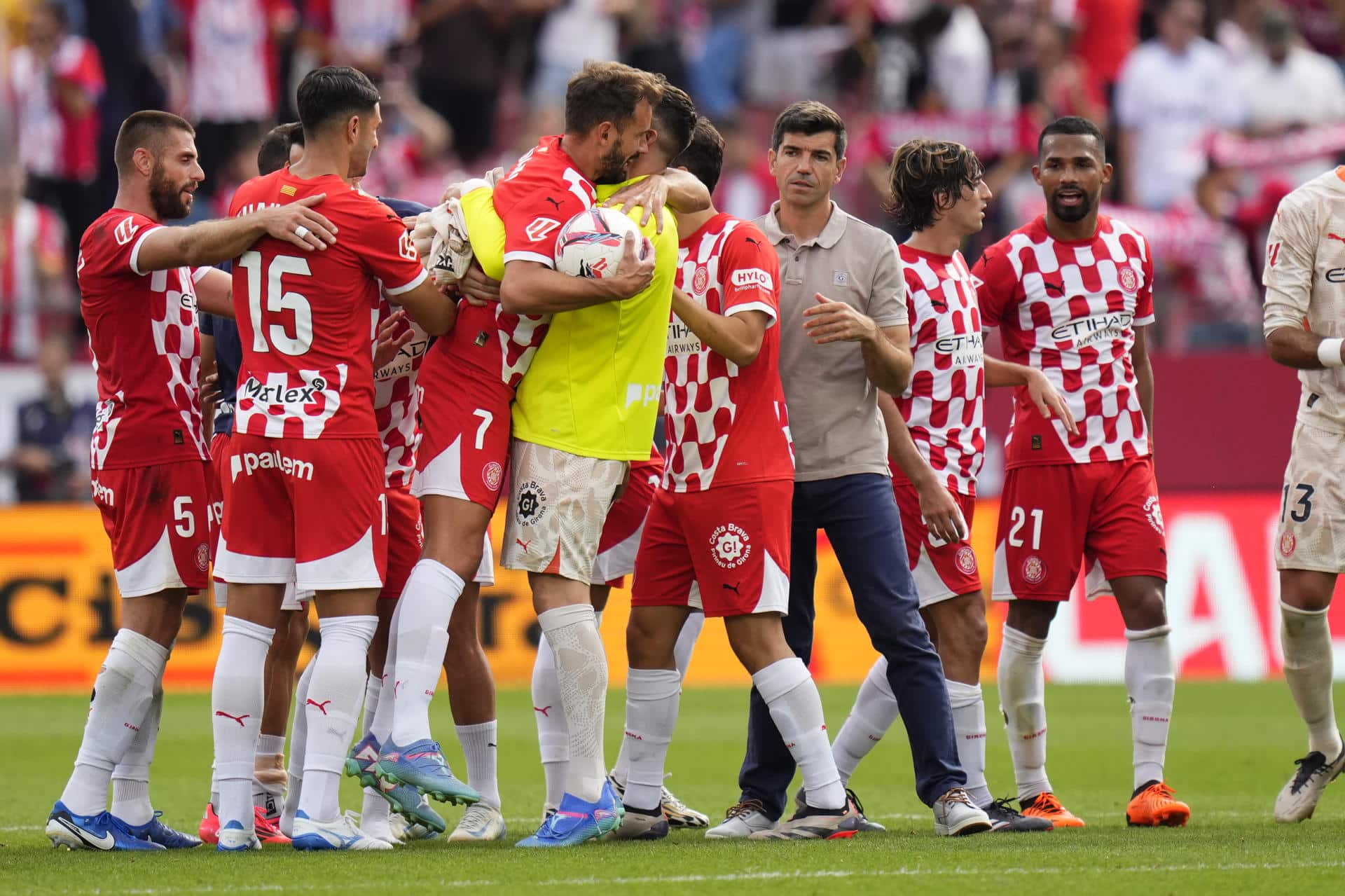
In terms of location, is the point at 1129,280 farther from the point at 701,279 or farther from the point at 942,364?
the point at 701,279

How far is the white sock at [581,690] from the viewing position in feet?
20.5

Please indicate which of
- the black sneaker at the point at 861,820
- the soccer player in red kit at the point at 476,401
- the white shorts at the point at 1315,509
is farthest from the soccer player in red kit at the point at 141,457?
the white shorts at the point at 1315,509

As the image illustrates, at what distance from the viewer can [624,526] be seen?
7.50m

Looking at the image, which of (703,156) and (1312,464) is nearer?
(703,156)

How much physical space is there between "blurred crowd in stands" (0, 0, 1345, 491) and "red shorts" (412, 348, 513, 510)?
10.4 metres

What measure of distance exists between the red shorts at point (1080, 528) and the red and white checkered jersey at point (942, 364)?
0.41m

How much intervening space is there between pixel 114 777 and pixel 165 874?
118 cm

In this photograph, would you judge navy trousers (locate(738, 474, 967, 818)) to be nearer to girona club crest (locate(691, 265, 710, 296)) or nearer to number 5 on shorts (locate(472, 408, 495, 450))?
girona club crest (locate(691, 265, 710, 296))

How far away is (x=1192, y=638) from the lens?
1380 cm

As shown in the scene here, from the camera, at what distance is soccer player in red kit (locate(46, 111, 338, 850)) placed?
260 inches

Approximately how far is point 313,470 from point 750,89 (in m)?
13.4

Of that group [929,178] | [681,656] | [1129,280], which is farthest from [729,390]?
[1129,280]

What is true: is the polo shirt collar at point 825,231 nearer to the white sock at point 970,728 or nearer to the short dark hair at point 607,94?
the short dark hair at point 607,94

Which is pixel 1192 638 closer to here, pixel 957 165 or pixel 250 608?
pixel 957 165
